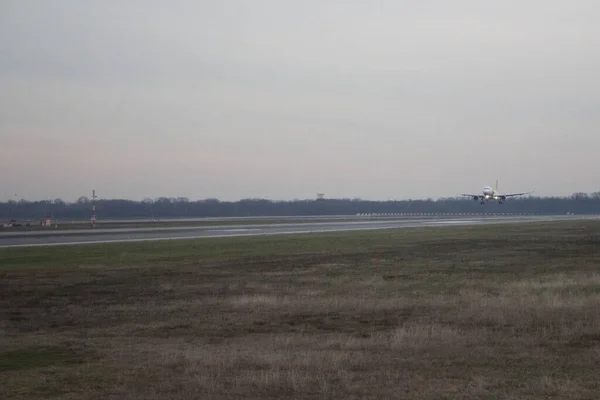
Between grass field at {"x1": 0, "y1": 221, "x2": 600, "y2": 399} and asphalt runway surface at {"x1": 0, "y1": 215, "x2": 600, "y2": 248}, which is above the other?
asphalt runway surface at {"x1": 0, "y1": 215, "x2": 600, "y2": 248}

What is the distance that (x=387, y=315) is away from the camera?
21.3m

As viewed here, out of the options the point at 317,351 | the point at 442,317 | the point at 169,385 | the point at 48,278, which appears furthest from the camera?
the point at 48,278

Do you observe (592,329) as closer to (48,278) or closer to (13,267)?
(48,278)

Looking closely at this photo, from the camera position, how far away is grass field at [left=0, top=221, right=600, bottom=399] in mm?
13023

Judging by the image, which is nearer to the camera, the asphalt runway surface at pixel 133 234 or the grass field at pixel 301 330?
the grass field at pixel 301 330

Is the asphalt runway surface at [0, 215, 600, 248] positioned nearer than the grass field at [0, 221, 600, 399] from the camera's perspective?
No

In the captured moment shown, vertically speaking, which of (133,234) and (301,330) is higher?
(133,234)

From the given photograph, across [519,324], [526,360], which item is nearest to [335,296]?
[519,324]

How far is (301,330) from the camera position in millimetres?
18953

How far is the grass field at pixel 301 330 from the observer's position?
13.0 meters

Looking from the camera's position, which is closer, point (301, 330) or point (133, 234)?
point (301, 330)

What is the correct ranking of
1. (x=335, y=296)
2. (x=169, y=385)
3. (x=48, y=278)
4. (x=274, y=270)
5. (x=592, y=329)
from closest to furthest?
1. (x=169, y=385)
2. (x=592, y=329)
3. (x=335, y=296)
4. (x=48, y=278)
5. (x=274, y=270)

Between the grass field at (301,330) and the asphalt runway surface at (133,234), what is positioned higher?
the asphalt runway surface at (133,234)

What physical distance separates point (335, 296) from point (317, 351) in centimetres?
971
